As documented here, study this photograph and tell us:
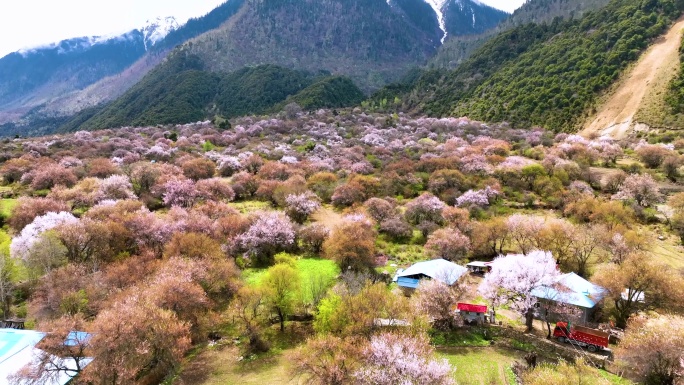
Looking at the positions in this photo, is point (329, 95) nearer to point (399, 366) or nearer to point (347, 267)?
point (347, 267)

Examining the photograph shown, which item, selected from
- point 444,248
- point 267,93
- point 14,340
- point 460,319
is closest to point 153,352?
point 14,340

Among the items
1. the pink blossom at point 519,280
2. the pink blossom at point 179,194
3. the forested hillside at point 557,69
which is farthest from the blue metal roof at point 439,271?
the forested hillside at point 557,69

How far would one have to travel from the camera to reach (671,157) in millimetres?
55656

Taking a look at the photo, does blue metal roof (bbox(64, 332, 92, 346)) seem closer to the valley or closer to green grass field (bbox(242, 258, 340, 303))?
the valley

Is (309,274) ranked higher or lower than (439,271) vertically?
lower

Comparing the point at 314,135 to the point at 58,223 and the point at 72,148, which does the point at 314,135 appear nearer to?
the point at 72,148

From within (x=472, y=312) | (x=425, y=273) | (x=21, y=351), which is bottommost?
(x=472, y=312)

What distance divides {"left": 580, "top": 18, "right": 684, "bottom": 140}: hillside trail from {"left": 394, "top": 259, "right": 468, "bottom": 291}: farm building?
223 feet

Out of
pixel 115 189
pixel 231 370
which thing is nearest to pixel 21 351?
pixel 231 370

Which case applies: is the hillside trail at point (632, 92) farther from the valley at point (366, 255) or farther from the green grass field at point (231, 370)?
the green grass field at point (231, 370)

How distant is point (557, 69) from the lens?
101 meters

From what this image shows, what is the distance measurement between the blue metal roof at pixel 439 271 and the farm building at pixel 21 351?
22.1 meters

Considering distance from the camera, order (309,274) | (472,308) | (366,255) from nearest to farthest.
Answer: (472,308)
(309,274)
(366,255)

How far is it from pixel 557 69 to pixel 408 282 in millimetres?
96729
